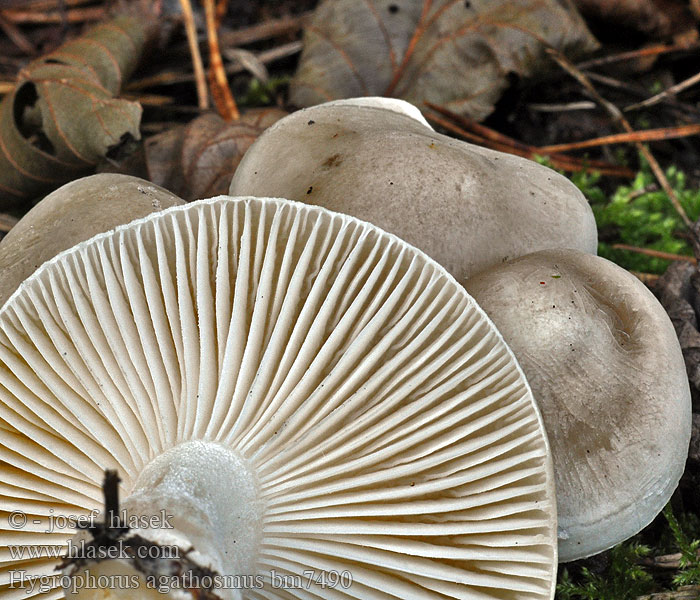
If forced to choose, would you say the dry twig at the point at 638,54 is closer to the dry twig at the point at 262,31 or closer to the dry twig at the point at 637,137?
the dry twig at the point at 637,137

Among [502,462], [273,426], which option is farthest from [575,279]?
[273,426]

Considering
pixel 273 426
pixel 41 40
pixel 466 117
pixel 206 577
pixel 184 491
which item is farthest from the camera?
pixel 41 40

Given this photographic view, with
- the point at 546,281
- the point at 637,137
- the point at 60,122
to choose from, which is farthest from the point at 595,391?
the point at 60,122

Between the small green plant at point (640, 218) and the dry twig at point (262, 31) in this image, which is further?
the dry twig at point (262, 31)

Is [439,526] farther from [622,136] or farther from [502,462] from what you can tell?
[622,136]

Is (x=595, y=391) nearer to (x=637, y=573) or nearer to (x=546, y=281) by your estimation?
(x=546, y=281)

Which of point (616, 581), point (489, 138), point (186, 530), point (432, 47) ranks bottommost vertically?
point (616, 581)

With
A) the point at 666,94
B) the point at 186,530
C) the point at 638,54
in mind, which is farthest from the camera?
the point at 638,54

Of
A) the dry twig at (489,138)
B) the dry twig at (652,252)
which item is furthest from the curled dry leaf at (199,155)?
the dry twig at (652,252)
